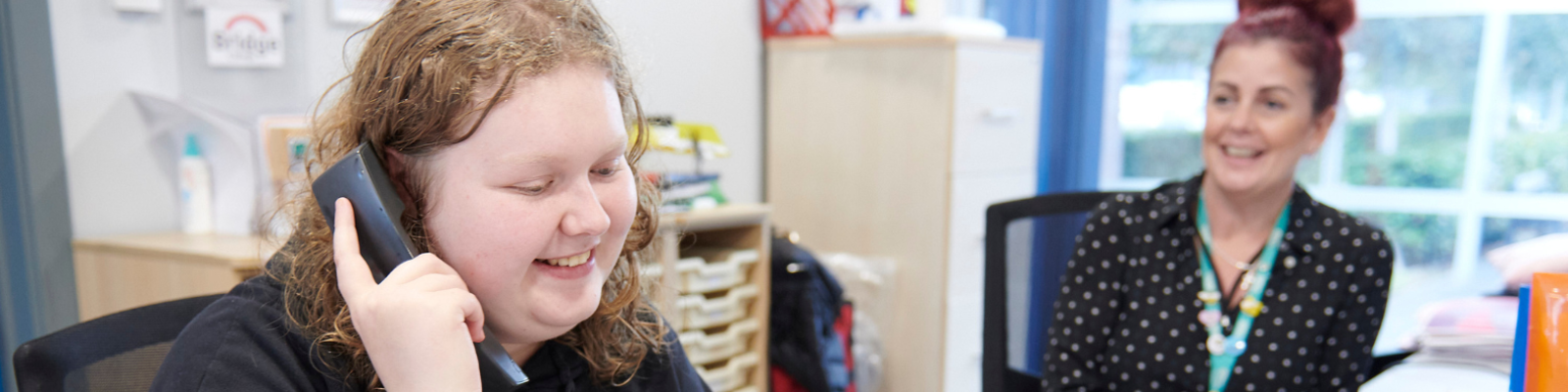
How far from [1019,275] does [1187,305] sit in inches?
9.0

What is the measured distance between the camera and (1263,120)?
4.26 ft

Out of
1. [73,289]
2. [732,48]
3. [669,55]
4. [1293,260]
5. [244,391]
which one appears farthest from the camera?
[732,48]

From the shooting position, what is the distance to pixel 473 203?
0.68 metres

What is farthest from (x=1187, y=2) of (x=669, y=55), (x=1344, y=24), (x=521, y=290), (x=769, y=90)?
(x=521, y=290)

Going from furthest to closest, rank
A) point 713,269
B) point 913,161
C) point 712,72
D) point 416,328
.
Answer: point 712,72, point 913,161, point 713,269, point 416,328

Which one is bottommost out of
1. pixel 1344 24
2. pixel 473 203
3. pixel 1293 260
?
pixel 1293 260

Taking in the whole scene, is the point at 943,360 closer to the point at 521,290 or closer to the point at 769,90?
the point at 769,90

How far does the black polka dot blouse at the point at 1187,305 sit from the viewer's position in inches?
49.9

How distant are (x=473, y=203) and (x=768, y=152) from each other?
2192mm

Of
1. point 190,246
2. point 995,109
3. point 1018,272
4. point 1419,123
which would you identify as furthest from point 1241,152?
point 1419,123

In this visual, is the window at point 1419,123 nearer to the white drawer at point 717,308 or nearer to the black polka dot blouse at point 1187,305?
the white drawer at point 717,308

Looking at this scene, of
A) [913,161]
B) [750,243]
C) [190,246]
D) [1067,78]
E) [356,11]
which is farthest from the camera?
[1067,78]

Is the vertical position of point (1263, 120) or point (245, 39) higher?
point (245, 39)

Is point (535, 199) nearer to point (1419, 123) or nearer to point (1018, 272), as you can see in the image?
point (1018, 272)
